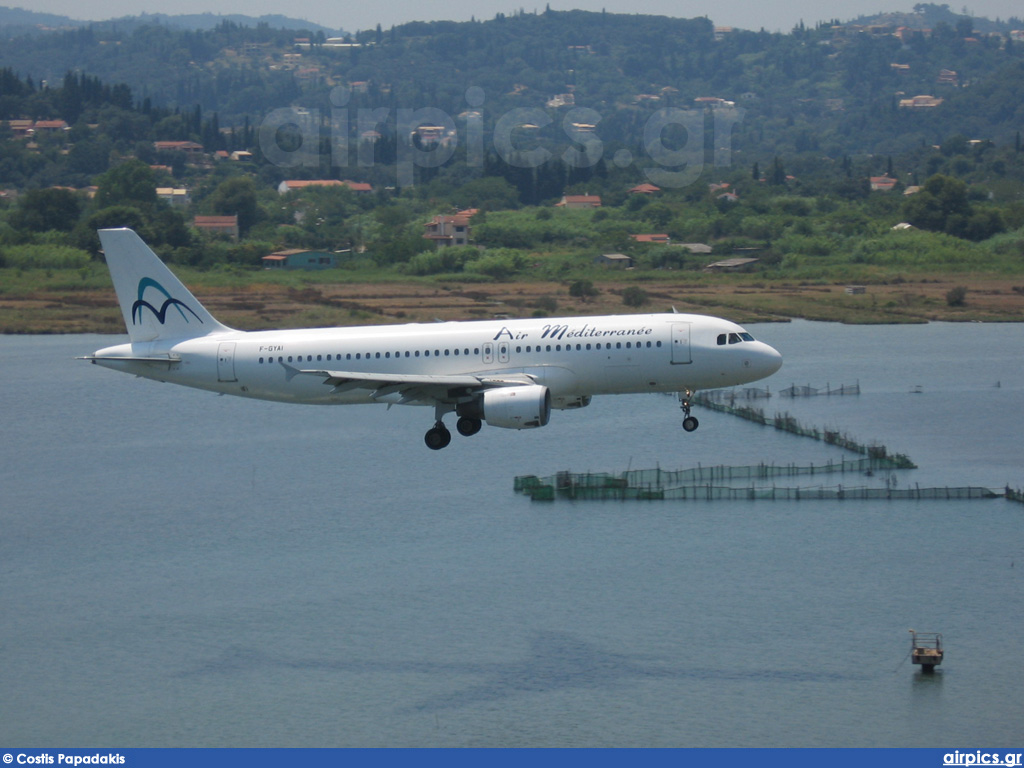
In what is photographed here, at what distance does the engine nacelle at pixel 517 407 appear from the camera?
67.7 meters

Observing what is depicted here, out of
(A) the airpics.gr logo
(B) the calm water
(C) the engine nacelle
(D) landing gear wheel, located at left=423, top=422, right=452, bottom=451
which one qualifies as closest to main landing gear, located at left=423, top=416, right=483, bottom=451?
(D) landing gear wheel, located at left=423, top=422, right=452, bottom=451

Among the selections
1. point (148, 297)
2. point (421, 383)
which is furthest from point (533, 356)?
point (148, 297)

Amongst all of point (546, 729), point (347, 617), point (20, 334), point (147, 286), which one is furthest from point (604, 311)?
point (147, 286)

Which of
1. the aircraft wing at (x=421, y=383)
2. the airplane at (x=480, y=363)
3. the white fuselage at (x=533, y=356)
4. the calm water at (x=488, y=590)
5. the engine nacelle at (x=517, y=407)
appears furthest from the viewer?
the calm water at (x=488, y=590)

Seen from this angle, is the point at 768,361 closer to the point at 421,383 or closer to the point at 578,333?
the point at 578,333

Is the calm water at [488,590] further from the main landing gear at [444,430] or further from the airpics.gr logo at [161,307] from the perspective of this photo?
the airpics.gr logo at [161,307]

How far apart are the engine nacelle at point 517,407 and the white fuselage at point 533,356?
7.25 ft

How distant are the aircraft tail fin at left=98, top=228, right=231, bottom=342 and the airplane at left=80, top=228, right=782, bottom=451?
1.33m

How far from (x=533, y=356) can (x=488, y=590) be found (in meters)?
44.0

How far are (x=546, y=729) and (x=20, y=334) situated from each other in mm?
127049

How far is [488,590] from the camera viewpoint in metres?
111

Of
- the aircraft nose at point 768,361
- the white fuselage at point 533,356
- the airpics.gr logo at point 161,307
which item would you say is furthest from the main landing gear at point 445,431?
the aircraft nose at point 768,361

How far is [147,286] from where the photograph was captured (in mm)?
76062
